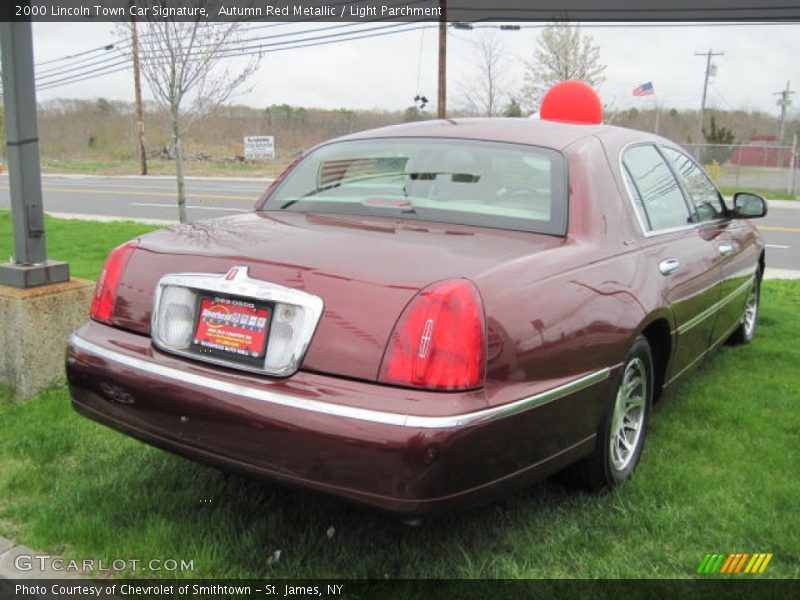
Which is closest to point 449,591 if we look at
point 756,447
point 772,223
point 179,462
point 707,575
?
point 707,575

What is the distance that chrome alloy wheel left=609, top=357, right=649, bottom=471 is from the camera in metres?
3.11

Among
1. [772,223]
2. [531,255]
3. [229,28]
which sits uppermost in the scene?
[229,28]

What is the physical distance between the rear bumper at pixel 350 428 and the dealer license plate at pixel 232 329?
64mm

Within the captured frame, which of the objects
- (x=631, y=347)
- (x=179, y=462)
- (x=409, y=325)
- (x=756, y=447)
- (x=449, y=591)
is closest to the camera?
(x=409, y=325)

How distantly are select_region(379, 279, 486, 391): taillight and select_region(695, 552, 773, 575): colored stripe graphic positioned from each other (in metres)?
1.11

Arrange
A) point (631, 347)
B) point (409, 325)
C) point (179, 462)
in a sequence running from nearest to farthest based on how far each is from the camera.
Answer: point (409, 325), point (631, 347), point (179, 462)

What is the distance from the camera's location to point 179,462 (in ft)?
11.0

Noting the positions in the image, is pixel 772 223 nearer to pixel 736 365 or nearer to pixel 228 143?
pixel 736 365

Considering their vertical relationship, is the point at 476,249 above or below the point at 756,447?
above

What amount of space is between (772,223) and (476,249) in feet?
56.4

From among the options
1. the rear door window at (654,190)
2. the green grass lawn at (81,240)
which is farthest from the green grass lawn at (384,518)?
the green grass lawn at (81,240)

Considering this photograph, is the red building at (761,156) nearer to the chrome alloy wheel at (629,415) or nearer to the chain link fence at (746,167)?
the chain link fence at (746,167)

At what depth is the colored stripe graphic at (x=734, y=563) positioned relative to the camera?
259 centimetres

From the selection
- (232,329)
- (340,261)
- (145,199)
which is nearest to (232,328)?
(232,329)
